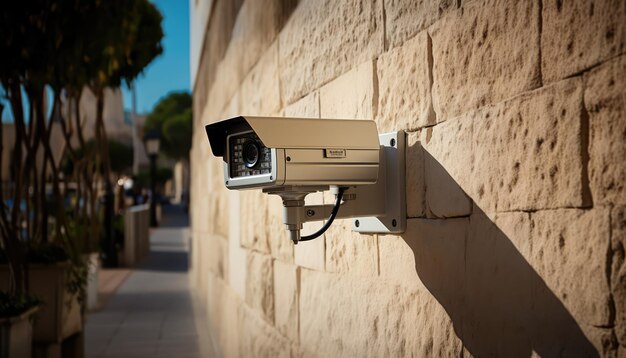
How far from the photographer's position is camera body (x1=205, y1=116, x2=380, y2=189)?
183cm

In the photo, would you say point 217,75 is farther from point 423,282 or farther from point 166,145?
point 166,145

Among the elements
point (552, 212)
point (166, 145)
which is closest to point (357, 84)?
point (552, 212)

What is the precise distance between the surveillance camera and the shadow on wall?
0.16 metres

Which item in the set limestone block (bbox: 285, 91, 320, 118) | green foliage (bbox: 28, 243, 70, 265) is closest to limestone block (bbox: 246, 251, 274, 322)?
limestone block (bbox: 285, 91, 320, 118)

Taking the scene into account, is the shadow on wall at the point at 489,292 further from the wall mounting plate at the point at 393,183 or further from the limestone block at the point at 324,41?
the limestone block at the point at 324,41

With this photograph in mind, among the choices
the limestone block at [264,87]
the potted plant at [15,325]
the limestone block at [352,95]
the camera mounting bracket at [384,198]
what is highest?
the limestone block at [264,87]

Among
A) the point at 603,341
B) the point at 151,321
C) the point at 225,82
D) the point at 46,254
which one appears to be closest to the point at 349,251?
the point at 603,341

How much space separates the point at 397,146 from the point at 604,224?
77 cm

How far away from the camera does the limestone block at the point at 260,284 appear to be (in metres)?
3.47

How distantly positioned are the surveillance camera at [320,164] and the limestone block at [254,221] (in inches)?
57.5

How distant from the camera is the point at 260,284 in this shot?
374 centimetres

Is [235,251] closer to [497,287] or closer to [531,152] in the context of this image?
[497,287]

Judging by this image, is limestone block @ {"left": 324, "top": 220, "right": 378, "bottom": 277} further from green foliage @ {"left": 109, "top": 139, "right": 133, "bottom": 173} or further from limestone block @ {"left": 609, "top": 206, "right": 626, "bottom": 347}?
green foliage @ {"left": 109, "top": 139, "right": 133, "bottom": 173}

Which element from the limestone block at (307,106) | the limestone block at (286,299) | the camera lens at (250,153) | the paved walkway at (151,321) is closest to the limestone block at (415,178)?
the camera lens at (250,153)
